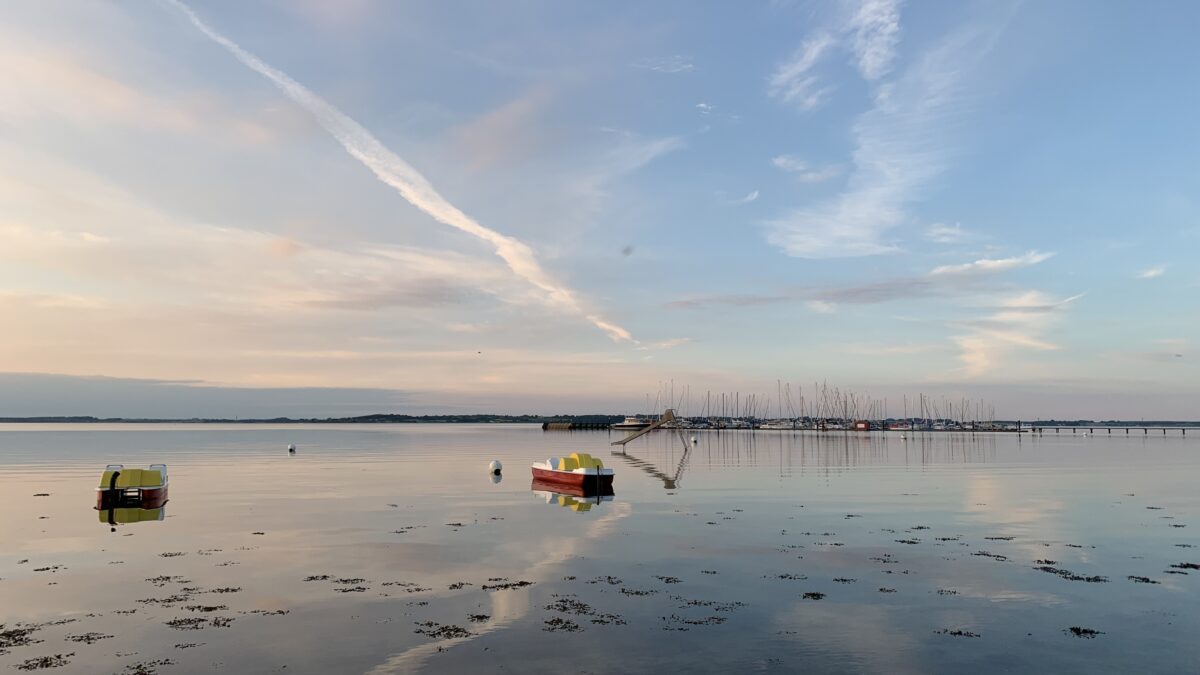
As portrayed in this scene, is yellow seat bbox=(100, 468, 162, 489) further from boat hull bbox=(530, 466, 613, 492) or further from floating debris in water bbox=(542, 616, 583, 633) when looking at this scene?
floating debris in water bbox=(542, 616, 583, 633)

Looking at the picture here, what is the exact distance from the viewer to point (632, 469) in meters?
84.9

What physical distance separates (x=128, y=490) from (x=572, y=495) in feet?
92.4

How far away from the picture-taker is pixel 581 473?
183ft

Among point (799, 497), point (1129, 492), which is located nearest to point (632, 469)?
point (799, 497)

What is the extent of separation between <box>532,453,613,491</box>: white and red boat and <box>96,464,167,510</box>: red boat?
2668 centimetres

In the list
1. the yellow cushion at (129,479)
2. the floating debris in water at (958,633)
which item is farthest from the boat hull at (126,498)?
the floating debris in water at (958,633)

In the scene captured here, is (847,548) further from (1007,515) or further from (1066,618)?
(1007,515)

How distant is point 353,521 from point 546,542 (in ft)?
40.8

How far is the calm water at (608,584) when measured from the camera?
18016mm

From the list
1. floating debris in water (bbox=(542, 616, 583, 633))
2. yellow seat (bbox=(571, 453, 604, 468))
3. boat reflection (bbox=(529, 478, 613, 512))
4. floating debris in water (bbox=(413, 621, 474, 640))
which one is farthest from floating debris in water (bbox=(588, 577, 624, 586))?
yellow seat (bbox=(571, 453, 604, 468))

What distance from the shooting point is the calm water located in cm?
1802

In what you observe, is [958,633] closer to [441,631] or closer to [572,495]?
[441,631]

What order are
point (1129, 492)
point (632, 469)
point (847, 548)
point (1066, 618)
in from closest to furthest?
point (1066, 618)
point (847, 548)
point (1129, 492)
point (632, 469)

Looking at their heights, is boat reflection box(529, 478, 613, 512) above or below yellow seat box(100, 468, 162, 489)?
below
